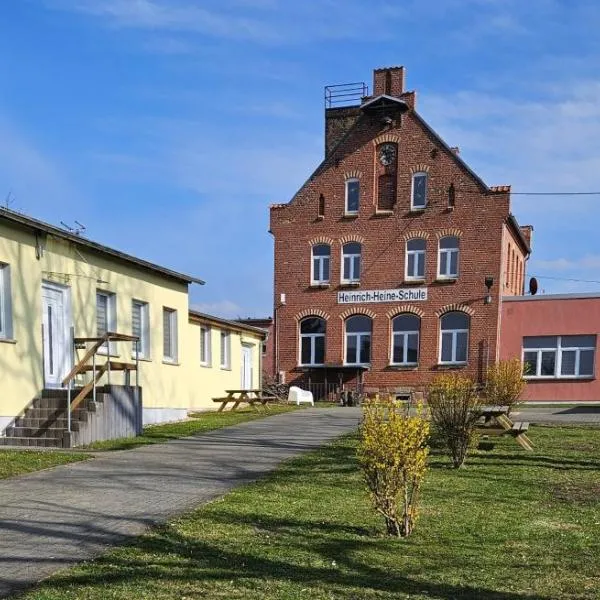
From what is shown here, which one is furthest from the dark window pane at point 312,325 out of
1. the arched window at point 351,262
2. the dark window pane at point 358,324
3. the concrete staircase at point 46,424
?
the concrete staircase at point 46,424

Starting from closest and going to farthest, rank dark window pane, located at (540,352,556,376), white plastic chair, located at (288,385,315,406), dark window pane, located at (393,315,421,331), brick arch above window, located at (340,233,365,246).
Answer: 1. white plastic chair, located at (288,385,315,406)
2. dark window pane, located at (540,352,556,376)
3. dark window pane, located at (393,315,421,331)
4. brick arch above window, located at (340,233,365,246)

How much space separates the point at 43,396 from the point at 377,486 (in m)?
8.96

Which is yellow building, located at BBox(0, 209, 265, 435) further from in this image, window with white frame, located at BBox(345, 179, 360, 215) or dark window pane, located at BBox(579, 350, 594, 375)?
dark window pane, located at BBox(579, 350, 594, 375)

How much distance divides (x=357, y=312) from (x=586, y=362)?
1058 centimetres

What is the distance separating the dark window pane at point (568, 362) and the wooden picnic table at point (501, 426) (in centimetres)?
1772

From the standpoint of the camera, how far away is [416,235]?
29.6 metres

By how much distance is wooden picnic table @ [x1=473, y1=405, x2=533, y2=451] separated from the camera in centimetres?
1098

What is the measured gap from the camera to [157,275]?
17359 millimetres

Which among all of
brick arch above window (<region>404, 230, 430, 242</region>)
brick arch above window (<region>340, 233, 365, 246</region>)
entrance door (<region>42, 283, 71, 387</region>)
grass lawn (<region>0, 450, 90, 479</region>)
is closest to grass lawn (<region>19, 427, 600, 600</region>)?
grass lawn (<region>0, 450, 90, 479</region>)

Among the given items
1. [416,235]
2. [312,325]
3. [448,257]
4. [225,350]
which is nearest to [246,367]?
[225,350]

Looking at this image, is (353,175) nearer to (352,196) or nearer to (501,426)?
(352,196)

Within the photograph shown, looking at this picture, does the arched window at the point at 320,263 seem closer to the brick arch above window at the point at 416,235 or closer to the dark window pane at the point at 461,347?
the brick arch above window at the point at 416,235

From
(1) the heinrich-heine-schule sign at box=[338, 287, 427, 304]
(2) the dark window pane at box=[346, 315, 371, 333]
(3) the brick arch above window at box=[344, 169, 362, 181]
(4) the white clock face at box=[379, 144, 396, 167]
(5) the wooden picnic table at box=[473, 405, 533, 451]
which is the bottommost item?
(5) the wooden picnic table at box=[473, 405, 533, 451]

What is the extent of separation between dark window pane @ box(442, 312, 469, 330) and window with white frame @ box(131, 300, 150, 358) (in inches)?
647
